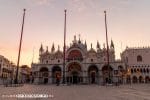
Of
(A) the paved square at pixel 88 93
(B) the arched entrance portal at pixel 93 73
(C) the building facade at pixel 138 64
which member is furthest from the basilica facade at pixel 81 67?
(A) the paved square at pixel 88 93

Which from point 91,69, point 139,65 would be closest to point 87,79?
point 91,69

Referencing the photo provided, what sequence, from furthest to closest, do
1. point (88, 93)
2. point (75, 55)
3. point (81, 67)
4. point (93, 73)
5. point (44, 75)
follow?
point (44, 75) → point (75, 55) → point (93, 73) → point (81, 67) → point (88, 93)

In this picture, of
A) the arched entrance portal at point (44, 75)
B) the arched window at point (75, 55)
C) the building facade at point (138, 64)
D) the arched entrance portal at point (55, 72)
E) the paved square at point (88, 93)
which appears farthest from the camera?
the arched entrance portal at point (44, 75)

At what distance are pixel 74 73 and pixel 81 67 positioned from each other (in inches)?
166

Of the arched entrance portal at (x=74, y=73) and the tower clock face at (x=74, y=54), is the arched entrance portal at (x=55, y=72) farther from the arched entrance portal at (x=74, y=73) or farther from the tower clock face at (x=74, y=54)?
the tower clock face at (x=74, y=54)

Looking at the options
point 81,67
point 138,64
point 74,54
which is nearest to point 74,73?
point 81,67

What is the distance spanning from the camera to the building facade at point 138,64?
3066 inches

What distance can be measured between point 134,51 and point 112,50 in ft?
32.9

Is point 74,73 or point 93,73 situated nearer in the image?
point 74,73

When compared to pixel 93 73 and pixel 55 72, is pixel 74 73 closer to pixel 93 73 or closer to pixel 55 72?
pixel 93 73

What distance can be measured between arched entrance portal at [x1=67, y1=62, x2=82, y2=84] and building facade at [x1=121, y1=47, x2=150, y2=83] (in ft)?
68.8

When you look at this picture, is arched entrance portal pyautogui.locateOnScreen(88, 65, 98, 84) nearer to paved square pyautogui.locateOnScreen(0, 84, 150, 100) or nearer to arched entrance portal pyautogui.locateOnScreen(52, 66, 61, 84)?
arched entrance portal pyautogui.locateOnScreen(52, 66, 61, 84)

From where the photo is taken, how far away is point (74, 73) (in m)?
77.6

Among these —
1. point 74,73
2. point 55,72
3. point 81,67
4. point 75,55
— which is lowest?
point 74,73
